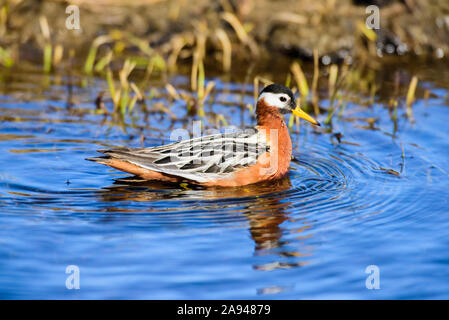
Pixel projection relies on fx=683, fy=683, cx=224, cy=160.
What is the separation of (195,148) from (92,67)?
16.3 ft

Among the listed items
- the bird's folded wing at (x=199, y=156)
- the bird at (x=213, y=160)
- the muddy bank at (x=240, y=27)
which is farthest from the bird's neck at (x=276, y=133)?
the muddy bank at (x=240, y=27)

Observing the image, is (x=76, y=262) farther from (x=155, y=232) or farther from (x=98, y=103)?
(x=98, y=103)

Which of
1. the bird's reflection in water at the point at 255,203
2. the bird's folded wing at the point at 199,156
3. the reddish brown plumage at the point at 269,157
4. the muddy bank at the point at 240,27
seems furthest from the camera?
the muddy bank at the point at 240,27

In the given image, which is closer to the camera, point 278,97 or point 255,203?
point 255,203

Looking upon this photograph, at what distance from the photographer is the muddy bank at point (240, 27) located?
1270 cm

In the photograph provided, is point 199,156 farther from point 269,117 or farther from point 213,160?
point 269,117

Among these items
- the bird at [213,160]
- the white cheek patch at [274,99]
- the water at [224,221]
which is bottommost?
the water at [224,221]

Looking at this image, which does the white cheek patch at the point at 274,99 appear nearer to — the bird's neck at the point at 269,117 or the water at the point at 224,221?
the bird's neck at the point at 269,117

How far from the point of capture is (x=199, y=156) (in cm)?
773

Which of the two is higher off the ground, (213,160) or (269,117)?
(269,117)

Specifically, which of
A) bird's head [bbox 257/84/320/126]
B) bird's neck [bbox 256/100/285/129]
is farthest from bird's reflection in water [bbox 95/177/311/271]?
bird's head [bbox 257/84/320/126]

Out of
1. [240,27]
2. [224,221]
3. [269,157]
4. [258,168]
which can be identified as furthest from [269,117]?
[240,27]

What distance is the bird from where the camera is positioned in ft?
24.7

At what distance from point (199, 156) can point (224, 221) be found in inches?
54.6
